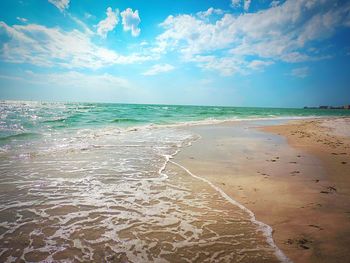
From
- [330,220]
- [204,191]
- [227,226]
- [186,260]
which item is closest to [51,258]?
[186,260]

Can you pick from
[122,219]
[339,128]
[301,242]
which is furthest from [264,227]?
[339,128]

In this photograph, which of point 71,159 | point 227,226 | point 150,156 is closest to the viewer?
point 227,226

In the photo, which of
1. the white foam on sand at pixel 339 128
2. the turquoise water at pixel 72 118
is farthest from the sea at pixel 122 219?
the white foam on sand at pixel 339 128

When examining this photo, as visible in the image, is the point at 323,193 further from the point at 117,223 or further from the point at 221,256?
the point at 117,223

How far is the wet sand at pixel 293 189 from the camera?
3.14 metres

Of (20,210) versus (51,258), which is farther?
(20,210)

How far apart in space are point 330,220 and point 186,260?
261cm

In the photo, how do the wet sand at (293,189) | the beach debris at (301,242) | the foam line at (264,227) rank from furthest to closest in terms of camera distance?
the wet sand at (293,189)
the beach debris at (301,242)
the foam line at (264,227)

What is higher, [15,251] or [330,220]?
[330,220]

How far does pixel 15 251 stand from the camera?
2939 mm

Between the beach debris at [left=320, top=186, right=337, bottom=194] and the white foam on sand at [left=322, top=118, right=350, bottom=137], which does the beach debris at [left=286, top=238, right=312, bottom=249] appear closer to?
Result: the beach debris at [left=320, top=186, right=337, bottom=194]

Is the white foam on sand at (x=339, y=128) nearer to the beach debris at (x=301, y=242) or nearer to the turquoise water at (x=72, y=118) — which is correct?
the beach debris at (x=301, y=242)

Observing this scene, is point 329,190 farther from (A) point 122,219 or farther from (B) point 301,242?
(A) point 122,219

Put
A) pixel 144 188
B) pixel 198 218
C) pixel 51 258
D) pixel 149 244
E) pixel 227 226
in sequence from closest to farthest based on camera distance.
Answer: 1. pixel 51 258
2. pixel 149 244
3. pixel 227 226
4. pixel 198 218
5. pixel 144 188
